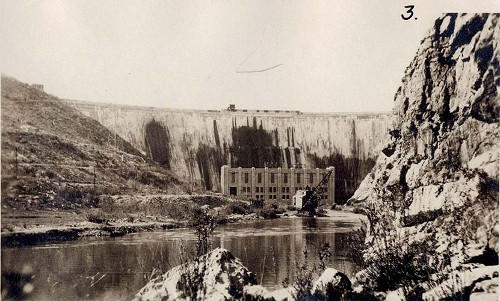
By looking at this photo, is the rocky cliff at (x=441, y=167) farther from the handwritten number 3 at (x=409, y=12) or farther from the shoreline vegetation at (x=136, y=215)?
the shoreline vegetation at (x=136, y=215)

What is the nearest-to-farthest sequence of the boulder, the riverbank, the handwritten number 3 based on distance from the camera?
the boulder, the riverbank, the handwritten number 3

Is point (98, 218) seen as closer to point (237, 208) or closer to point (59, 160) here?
point (59, 160)

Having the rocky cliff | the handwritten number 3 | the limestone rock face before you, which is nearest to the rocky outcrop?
the limestone rock face

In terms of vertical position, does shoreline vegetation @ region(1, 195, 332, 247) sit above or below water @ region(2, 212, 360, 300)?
above

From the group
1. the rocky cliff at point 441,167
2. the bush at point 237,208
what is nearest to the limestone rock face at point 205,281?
the bush at point 237,208

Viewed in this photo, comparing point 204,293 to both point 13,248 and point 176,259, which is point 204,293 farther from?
point 13,248

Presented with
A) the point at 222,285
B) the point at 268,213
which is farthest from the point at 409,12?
the point at 222,285

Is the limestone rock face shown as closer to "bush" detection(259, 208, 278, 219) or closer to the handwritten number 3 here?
"bush" detection(259, 208, 278, 219)
